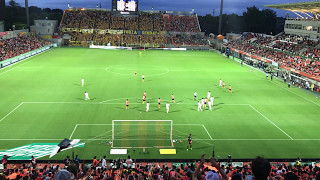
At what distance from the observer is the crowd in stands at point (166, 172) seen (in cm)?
515

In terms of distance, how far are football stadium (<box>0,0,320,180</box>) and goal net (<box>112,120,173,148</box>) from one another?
8 cm

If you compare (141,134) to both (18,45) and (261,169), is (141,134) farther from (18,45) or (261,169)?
(18,45)

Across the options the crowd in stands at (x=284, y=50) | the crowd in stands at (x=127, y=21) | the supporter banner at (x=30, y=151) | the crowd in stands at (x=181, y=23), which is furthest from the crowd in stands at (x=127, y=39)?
the supporter banner at (x=30, y=151)

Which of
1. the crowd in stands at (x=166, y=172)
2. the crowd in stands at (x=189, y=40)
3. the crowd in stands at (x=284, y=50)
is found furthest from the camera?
the crowd in stands at (x=189, y=40)

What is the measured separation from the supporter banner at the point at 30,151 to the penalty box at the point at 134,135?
A: 82.0 inches

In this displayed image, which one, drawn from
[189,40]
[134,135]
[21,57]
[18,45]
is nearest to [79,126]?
[134,135]

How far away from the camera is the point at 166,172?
13.4 metres

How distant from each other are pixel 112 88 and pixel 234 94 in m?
16.3

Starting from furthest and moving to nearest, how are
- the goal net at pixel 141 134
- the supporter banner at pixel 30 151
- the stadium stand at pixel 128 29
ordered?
the stadium stand at pixel 128 29
the goal net at pixel 141 134
the supporter banner at pixel 30 151

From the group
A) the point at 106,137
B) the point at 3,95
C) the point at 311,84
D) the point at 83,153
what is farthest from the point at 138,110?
the point at 311,84

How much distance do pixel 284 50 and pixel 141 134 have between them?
154 feet

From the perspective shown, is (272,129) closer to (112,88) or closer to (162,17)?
(112,88)

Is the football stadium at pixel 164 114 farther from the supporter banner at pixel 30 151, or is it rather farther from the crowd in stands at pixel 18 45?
the crowd in stands at pixel 18 45

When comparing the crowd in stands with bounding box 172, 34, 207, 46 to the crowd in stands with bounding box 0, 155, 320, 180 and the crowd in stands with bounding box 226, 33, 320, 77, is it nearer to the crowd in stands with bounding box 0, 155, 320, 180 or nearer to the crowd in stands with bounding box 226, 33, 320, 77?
the crowd in stands with bounding box 226, 33, 320, 77
